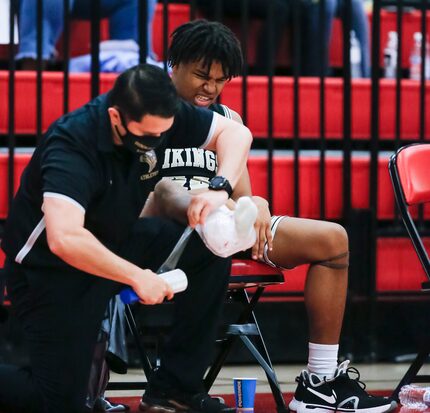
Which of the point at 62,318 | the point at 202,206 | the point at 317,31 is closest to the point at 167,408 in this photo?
the point at 62,318

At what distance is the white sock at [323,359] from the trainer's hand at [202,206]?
0.88 meters

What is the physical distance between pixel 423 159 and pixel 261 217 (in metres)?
0.97

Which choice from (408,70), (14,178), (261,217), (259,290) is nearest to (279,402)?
(259,290)

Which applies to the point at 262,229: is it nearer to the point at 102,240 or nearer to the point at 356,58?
the point at 102,240

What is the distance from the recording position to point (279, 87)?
6.61 metres

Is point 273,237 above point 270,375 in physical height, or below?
above

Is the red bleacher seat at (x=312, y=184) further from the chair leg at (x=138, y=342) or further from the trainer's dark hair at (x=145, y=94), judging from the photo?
the trainer's dark hair at (x=145, y=94)

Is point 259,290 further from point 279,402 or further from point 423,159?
point 423,159

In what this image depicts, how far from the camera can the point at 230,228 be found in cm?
383

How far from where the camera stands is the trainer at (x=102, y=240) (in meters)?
3.57

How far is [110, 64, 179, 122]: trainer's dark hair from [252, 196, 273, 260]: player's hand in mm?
808

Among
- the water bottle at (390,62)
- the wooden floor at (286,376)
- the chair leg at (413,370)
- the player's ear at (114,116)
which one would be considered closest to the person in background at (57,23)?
the water bottle at (390,62)

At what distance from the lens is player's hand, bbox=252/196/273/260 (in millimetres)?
4363

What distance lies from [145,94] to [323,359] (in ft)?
Answer: 4.65
